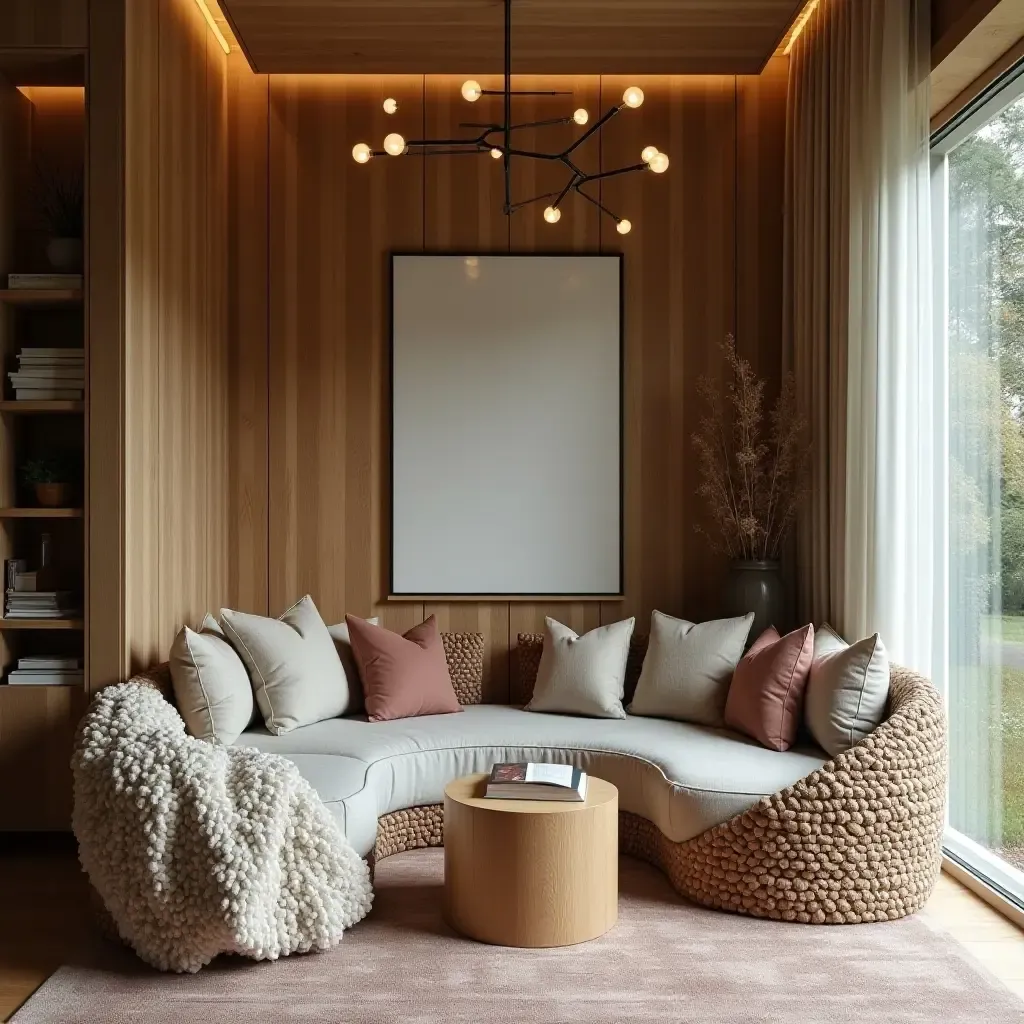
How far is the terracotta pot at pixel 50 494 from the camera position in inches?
146

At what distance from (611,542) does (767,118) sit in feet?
6.88

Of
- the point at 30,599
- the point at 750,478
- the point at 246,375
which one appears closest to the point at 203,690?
the point at 30,599

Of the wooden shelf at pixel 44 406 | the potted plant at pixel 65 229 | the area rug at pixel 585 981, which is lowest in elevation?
the area rug at pixel 585 981

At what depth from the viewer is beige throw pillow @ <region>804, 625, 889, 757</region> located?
11.3 ft

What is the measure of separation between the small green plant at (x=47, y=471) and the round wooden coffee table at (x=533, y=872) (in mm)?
1865

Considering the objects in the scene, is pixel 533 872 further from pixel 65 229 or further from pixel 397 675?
pixel 65 229

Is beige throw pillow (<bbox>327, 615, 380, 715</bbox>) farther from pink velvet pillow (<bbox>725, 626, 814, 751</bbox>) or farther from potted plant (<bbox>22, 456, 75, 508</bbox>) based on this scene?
pink velvet pillow (<bbox>725, 626, 814, 751</bbox>)

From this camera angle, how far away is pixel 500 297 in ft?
15.9

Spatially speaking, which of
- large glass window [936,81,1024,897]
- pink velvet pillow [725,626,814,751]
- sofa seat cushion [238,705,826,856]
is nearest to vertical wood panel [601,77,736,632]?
→ sofa seat cushion [238,705,826,856]

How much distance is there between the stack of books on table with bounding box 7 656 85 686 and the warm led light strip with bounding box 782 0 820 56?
3865 millimetres

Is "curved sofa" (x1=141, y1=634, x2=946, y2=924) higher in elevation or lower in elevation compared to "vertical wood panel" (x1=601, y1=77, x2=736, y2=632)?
lower

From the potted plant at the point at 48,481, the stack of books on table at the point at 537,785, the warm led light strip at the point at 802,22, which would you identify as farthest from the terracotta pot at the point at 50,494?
the warm led light strip at the point at 802,22

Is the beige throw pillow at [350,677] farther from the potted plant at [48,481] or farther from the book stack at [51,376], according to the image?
the book stack at [51,376]

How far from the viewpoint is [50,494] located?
12.2 ft
